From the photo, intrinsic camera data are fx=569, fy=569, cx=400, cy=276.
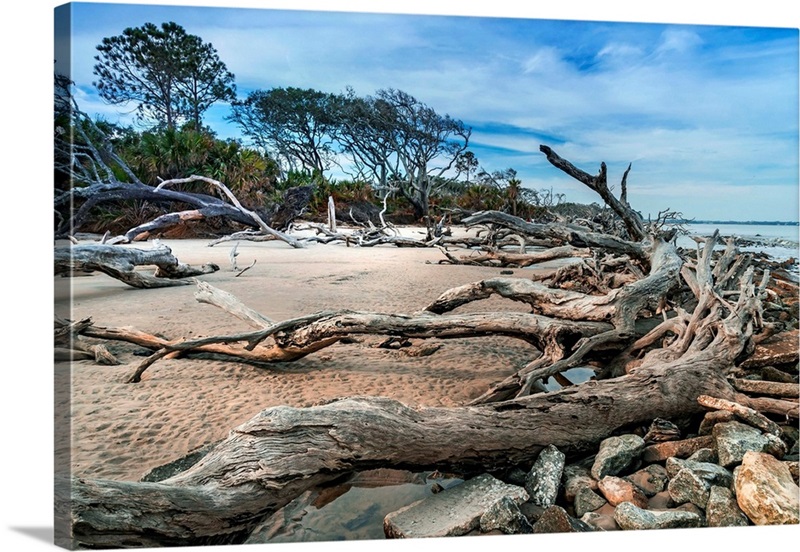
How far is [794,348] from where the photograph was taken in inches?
120

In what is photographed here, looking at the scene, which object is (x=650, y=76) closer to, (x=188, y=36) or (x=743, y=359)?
(x=743, y=359)

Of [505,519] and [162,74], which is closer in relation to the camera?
[505,519]

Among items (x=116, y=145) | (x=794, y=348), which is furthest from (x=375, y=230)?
(x=794, y=348)

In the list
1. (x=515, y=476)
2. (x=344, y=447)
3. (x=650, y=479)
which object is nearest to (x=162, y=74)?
(x=344, y=447)

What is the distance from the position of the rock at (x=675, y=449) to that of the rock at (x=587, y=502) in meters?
0.37

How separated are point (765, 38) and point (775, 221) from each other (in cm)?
93

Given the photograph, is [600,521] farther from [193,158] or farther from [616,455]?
[193,158]

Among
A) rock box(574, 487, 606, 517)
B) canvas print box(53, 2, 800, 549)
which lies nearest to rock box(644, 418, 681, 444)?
canvas print box(53, 2, 800, 549)

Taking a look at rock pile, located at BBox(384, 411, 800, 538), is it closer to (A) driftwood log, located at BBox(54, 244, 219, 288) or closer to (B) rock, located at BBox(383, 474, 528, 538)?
(B) rock, located at BBox(383, 474, 528, 538)

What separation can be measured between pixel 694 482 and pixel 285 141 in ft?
7.69

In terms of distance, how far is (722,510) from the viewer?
7.73 feet

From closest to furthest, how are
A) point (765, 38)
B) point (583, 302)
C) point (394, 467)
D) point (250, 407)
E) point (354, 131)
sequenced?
1. point (394, 467)
2. point (250, 407)
3. point (354, 131)
4. point (765, 38)
5. point (583, 302)

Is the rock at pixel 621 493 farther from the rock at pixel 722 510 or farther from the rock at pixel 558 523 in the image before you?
the rock at pixel 722 510

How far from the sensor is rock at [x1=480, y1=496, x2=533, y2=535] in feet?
7.41
